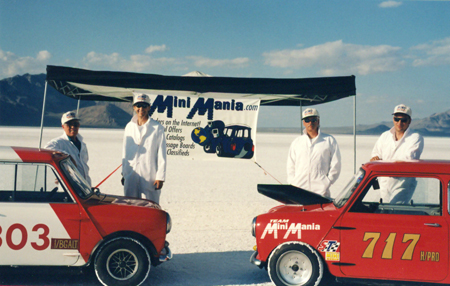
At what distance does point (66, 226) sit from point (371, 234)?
3.27 metres

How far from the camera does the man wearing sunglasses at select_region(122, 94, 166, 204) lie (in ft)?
19.2

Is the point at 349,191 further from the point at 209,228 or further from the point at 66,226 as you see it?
the point at 209,228

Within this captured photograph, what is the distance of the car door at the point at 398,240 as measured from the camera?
4141 millimetres

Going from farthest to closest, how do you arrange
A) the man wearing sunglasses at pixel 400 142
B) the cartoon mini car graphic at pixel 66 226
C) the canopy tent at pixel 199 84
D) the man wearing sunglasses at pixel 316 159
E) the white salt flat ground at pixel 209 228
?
1. the canopy tent at pixel 199 84
2. the man wearing sunglasses at pixel 316 159
3. the man wearing sunglasses at pixel 400 142
4. the white salt flat ground at pixel 209 228
5. the cartoon mini car graphic at pixel 66 226

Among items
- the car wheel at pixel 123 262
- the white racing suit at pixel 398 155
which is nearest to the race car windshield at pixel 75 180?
the car wheel at pixel 123 262

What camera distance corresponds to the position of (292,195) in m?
5.15

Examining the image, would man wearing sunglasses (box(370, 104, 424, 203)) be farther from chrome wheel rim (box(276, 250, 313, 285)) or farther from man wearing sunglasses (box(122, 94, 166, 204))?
man wearing sunglasses (box(122, 94, 166, 204))

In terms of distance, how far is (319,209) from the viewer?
468 centimetres

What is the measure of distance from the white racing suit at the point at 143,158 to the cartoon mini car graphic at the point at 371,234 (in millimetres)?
1937

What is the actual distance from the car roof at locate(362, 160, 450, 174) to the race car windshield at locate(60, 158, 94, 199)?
328cm

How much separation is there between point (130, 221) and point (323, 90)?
416 cm

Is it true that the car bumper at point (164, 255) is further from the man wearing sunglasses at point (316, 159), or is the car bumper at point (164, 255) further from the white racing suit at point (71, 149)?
the man wearing sunglasses at point (316, 159)

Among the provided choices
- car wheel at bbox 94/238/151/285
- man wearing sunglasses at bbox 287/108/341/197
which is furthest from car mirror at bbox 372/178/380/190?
car wheel at bbox 94/238/151/285

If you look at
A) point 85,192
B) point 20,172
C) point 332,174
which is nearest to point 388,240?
point 332,174
